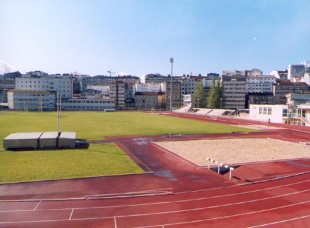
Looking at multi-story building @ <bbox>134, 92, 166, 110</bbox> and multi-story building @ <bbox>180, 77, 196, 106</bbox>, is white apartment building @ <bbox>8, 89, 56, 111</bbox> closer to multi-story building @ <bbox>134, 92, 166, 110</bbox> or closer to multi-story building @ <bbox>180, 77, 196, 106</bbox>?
multi-story building @ <bbox>134, 92, 166, 110</bbox>

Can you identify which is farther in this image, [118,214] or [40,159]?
[40,159]

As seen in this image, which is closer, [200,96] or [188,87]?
[200,96]

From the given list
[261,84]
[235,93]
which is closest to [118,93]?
[235,93]

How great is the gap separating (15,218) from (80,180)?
5941 mm

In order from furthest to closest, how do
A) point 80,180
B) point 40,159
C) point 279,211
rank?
1. point 40,159
2. point 80,180
3. point 279,211

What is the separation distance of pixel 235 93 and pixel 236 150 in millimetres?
101786

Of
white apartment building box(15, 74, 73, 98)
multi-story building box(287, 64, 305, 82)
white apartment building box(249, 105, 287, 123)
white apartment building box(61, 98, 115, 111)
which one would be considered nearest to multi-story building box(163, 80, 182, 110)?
white apartment building box(61, 98, 115, 111)

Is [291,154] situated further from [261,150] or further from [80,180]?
[80,180]

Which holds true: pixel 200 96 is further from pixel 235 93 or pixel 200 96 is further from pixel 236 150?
pixel 236 150

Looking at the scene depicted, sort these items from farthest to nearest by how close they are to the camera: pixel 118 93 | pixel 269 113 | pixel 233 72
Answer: pixel 233 72, pixel 118 93, pixel 269 113

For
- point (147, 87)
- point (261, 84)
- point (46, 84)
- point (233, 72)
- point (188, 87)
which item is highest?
point (233, 72)

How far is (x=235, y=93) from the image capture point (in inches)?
5044

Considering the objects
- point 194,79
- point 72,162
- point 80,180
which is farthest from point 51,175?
point 194,79

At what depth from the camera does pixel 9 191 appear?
1695 centimetres
